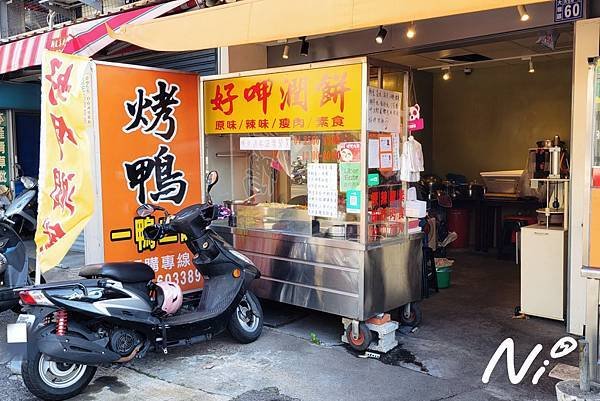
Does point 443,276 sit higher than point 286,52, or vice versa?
point 286,52

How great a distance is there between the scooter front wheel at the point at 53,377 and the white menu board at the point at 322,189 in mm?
2191

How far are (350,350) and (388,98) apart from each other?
217cm

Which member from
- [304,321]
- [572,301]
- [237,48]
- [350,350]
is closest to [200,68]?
[237,48]

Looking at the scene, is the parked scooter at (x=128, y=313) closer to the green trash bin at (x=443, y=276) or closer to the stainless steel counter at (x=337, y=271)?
the stainless steel counter at (x=337, y=271)

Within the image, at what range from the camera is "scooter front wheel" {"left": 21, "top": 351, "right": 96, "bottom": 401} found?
3662 millimetres

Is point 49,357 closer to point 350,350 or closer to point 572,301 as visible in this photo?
point 350,350

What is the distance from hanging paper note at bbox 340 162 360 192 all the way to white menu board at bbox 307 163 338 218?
0.24ft

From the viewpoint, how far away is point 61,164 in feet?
14.5

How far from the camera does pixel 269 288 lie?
536cm

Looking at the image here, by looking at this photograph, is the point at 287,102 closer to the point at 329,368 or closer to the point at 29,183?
the point at 329,368

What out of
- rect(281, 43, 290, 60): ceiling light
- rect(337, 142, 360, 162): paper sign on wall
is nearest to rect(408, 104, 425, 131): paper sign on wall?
rect(337, 142, 360, 162): paper sign on wall

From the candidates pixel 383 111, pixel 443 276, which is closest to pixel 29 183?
pixel 383 111
